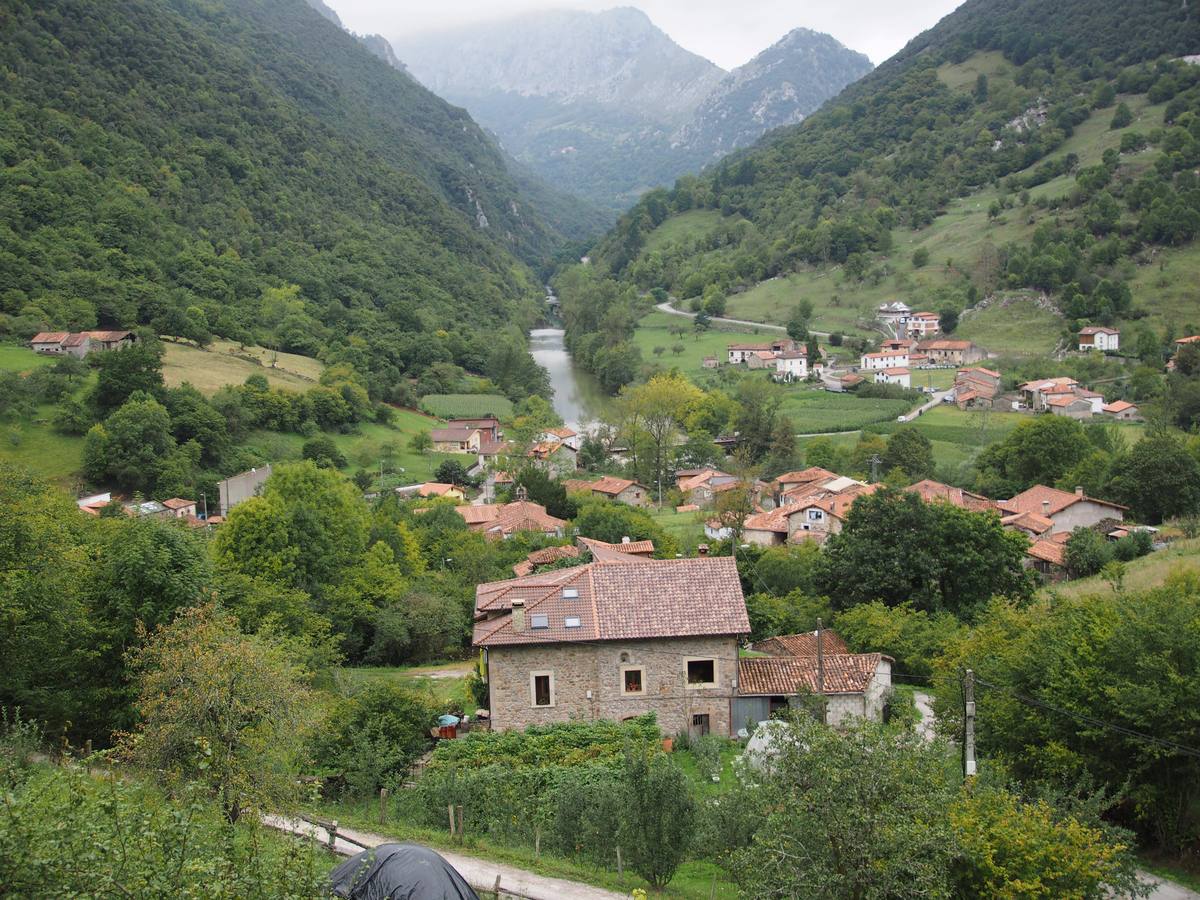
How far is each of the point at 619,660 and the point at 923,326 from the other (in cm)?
8476

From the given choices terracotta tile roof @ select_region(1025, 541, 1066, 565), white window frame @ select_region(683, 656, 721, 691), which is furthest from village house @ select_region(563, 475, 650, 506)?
white window frame @ select_region(683, 656, 721, 691)

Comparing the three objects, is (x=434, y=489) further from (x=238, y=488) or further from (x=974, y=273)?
(x=974, y=273)

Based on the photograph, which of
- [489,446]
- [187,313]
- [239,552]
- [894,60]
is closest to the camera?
[239,552]

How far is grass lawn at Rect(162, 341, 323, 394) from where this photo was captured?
6247 centimetres

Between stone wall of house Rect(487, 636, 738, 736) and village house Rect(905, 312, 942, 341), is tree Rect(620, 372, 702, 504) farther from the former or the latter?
village house Rect(905, 312, 942, 341)

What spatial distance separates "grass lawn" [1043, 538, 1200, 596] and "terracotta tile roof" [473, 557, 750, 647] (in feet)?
40.9

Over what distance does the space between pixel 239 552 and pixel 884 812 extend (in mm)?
21404

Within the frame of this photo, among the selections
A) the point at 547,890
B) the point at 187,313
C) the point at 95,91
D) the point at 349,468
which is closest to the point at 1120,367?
the point at 349,468

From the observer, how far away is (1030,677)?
16.3 m

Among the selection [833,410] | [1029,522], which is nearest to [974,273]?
[833,410]

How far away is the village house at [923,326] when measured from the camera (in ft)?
318

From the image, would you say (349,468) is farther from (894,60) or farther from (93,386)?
(894,60)

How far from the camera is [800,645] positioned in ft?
81.5

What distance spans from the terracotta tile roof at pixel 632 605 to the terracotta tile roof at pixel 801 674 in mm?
1213
